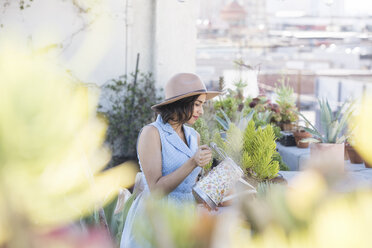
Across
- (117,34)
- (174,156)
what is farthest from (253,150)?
(117,34)

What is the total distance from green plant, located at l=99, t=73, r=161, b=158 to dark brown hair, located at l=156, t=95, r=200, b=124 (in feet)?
9.46

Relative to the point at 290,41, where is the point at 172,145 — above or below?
below

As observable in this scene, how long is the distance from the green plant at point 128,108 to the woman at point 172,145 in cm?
288

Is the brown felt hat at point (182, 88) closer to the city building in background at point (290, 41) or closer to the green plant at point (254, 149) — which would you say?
the green plant at point (254, 149)

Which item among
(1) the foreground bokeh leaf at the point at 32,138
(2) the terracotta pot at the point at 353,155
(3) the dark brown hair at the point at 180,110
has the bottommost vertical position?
(2) the terracotta pot at the point at 353,155

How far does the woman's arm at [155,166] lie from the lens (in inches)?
84.3

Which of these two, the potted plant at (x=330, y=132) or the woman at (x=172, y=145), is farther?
the potted plant at (x=330, y=132)

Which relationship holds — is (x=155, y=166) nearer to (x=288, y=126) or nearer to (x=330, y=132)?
(x=330, y=132)

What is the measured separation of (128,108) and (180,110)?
295 centimetres

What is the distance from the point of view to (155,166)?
2213mm

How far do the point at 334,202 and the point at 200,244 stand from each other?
A: 0.12m

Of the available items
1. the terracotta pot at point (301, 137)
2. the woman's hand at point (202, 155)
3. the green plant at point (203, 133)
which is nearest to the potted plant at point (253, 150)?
the woman's hand at point (202, 155)

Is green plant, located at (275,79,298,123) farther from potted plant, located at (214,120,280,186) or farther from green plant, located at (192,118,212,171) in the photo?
potted plant, located at (214,120,280,186)

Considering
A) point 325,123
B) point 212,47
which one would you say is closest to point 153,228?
point 325,123
